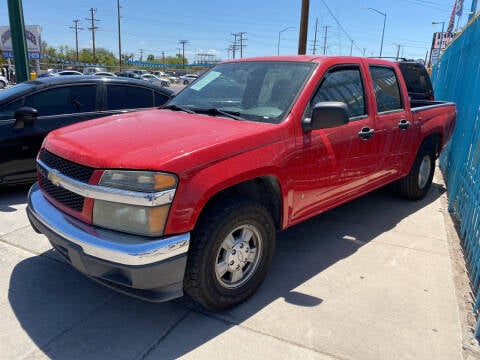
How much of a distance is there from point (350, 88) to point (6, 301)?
3.55m

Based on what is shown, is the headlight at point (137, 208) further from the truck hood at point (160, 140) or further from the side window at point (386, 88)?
the side window at point (386, 88)

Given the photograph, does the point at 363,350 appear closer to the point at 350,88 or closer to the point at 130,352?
the point at 130,352

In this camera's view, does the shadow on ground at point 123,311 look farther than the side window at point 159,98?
No

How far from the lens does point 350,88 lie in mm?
3967

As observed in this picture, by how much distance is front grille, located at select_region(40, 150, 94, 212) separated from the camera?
2.61 metres

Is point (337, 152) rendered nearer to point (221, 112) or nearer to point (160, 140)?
point (221, 112)

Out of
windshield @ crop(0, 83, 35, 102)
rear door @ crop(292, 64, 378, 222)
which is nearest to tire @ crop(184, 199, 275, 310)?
rear door @ crop(292, 64, 378, 222)

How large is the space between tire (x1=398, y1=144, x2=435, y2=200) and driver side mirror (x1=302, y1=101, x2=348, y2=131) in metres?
2.76

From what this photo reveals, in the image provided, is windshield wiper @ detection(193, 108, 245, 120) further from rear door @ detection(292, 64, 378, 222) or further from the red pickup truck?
rear door @ detection(292, 64, 378, 222)

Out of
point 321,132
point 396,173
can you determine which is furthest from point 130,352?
point 396,173

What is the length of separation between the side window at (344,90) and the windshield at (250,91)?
188 millimetres

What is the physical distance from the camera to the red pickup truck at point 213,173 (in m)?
2.41

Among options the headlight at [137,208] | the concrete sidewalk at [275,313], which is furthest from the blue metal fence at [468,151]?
the headlight at [137,208]

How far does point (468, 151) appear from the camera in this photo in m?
5.09
